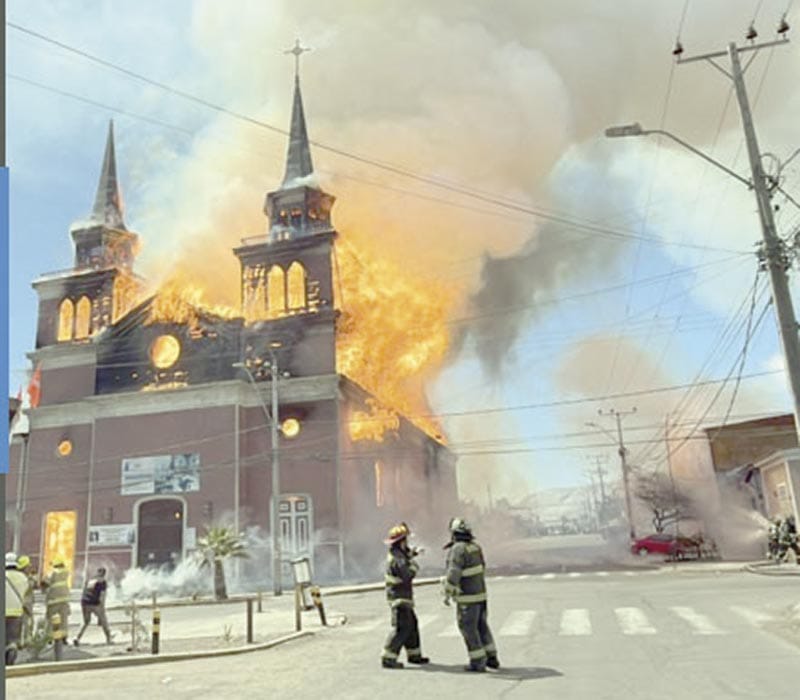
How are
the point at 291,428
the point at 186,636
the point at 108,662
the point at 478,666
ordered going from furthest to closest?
the point at 291,428, the point at 186,636, the point at 108,662, the point at 478,666

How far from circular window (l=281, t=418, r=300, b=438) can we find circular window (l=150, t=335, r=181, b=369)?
24.3 feet

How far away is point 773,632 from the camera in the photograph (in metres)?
10.1

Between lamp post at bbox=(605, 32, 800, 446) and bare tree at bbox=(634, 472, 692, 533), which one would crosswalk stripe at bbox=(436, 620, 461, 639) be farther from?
bare tree at bbox=(634, 472, 692, 533)

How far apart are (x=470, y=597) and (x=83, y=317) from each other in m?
40.9

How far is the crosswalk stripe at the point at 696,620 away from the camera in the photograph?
10.4 meters

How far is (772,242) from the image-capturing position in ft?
40.3

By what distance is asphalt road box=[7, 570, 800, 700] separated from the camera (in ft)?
22.7

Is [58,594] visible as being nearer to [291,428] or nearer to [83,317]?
[291,428]

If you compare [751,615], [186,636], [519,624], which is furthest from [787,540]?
[186,636]

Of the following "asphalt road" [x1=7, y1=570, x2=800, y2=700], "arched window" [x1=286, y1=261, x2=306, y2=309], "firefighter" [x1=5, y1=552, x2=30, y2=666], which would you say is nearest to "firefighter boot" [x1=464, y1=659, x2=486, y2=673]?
"asphalt road" [x1=7, y1=570, x2=800, y2=700]

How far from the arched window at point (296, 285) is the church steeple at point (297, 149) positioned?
5138mm

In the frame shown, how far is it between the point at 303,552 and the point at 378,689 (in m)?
27.8

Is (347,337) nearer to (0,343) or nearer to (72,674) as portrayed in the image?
(72,674)

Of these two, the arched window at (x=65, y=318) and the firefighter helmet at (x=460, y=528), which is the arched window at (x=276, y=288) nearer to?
the arched window at (x=65, y=318)
